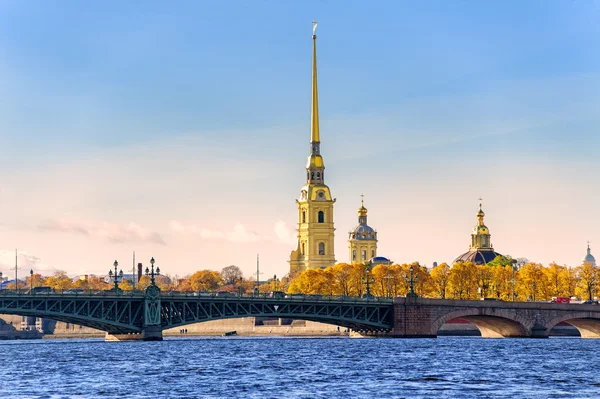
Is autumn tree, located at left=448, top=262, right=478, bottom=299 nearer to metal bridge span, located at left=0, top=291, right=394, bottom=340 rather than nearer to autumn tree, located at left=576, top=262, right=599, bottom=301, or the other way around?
autumn tree, located at left=576, top=262, right=599, bottom=301

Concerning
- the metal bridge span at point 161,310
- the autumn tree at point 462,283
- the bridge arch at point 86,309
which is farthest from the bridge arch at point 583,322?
the bridge arch at point 86,309

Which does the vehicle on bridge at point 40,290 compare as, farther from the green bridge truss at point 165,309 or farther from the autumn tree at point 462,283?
the autumn tree at point 462,283

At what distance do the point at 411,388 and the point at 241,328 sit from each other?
125462 millimetres

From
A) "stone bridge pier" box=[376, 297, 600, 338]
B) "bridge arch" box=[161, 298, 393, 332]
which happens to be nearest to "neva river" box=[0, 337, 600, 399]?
"bridge arch" box=[161, 298, 393, 332]

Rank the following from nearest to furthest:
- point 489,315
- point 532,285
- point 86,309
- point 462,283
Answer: point 86,309
point 489,315
point 532,285
point 462,283

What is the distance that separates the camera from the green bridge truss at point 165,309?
386 feet

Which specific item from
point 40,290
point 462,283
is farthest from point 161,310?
point 462,283

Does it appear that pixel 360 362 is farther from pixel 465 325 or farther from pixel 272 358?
pixel 465 325

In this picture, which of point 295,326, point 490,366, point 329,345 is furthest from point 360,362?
point 295,326

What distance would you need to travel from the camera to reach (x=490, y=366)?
90.8 metres

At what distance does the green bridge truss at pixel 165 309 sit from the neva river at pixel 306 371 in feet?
9.86

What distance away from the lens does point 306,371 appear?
279ft

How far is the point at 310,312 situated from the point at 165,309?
51.6ft

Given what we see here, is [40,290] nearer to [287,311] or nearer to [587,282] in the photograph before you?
[287,311]
